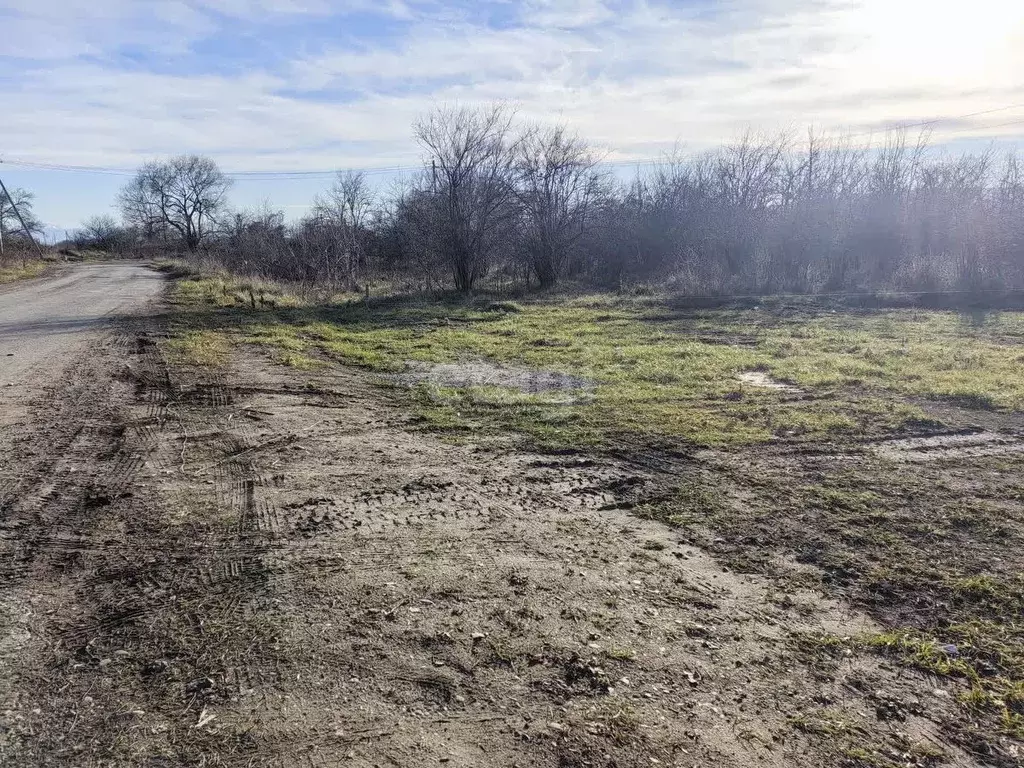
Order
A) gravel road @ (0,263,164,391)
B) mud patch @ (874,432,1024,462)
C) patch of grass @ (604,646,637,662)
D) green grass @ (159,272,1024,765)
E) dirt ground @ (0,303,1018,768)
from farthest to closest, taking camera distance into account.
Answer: gravel road @ (0,263,164,391) < mud patch @ (874,432,1024,462) < green grass @ (159,272,1024,765) < patch of grass @ (604,646,637,662) < dirt ground @ (0,303,1018,768)

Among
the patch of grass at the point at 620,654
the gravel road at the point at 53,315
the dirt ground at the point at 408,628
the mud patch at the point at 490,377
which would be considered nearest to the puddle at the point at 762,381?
the mud patch at the point at 490,377

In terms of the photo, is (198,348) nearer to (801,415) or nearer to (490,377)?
(490,377)

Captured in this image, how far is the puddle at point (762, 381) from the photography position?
9.16 metres

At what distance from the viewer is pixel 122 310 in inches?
639

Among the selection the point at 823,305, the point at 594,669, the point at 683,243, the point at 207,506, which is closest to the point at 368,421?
the point at 207,506

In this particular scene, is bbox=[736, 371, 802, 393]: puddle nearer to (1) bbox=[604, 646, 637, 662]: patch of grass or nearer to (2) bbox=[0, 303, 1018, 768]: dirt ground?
(2) bbox=[0, 303, 1018, 768]: dirt ground

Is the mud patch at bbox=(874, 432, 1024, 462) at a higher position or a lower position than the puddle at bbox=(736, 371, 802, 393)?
lower

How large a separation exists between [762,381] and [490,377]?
396cm

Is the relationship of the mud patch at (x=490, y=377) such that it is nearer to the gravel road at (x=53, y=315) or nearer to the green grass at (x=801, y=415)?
the green grass at (x=801, y=415)

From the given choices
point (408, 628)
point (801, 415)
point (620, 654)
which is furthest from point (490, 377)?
point (620, 654)

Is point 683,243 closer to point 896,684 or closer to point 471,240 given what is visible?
point 471,240

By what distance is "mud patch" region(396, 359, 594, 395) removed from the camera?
926cm

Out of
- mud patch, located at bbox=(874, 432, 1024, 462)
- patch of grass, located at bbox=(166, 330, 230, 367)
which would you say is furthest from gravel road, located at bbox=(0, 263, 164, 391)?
mud patch, located at bbox=(874, 432, 1024, 462)

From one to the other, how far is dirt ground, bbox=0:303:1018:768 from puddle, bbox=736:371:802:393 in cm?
399
